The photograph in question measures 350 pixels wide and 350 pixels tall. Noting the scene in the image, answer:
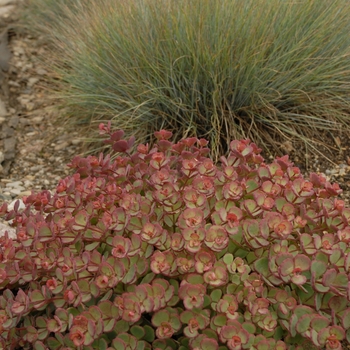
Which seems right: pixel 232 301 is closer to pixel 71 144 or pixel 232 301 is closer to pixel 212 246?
pixel 212 246

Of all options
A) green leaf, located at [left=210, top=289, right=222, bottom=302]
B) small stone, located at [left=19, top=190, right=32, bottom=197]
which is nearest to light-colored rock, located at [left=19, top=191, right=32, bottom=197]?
small stone, located at [left=19, top=190, right=32, bottom=197]

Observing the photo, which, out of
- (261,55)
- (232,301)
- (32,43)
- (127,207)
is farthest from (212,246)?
(32,43)

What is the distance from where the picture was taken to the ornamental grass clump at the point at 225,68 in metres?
2.84

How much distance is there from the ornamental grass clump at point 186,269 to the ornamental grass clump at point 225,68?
1.15 metres

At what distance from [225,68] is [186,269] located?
1578mm

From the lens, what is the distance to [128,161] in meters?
1.94

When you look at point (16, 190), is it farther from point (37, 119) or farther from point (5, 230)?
point (37, 119)

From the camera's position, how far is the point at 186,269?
1453 millimetres

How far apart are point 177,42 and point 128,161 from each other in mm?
1141

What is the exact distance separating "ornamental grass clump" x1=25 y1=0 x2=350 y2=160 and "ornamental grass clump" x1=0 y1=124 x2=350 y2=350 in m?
1.15

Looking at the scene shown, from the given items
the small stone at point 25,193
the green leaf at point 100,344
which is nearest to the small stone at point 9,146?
the small stone at point 25,193

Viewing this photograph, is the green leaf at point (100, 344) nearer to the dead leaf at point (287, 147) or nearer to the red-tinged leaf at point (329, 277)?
the red-tinged leaf at point (329, 277)

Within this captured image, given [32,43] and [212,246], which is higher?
[212,246]

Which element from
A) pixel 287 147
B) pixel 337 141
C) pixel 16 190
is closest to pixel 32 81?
pixel 16 190
